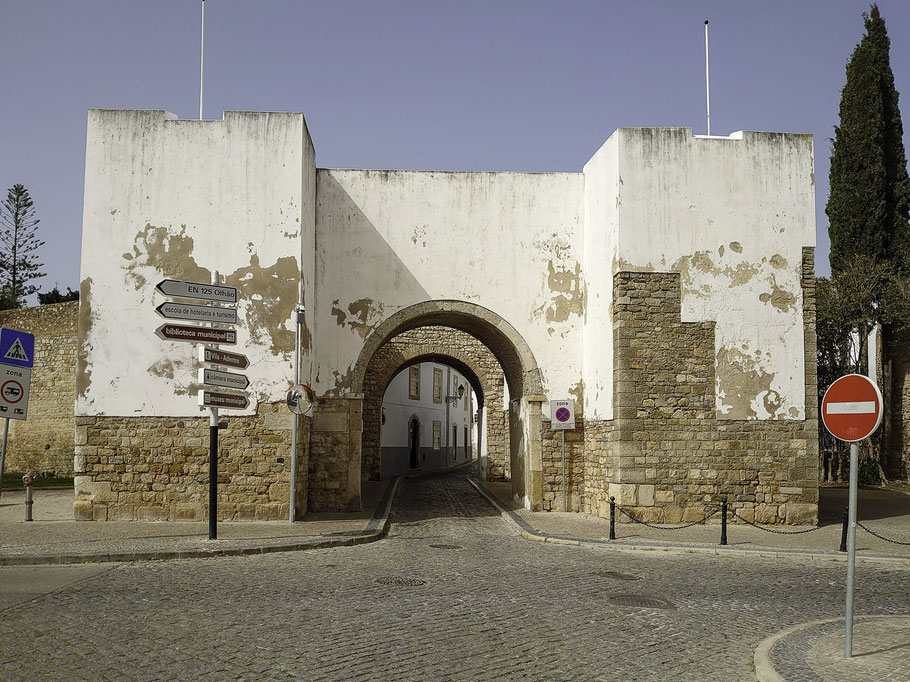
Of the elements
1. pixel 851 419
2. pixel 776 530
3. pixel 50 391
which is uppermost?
pixel 50 391

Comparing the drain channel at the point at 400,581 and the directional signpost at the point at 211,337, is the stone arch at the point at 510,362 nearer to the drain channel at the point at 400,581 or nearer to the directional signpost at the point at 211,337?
A: the directional signpost at the point at 211,337

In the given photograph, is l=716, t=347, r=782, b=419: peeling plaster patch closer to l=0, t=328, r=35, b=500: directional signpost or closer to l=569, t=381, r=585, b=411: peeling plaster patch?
l=569, t=381, r=585, b=411: peeling plaster patch

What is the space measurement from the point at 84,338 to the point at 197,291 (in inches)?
139

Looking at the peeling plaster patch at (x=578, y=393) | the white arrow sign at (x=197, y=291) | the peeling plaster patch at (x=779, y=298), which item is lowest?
the peeling plaster patch at (x=578, y=393)

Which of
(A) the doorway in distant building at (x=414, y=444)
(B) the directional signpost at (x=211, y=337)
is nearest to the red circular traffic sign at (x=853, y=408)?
(B) the directional signpost at (x=211, y=337)

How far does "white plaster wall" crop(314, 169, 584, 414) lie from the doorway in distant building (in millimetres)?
21237

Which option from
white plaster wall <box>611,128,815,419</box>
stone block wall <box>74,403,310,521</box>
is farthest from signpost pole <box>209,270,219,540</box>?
white plaster wall <box>611,128,815,419</box>

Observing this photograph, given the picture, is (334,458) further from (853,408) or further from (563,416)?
(853,408)

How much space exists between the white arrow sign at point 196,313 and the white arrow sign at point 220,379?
2.26 feet

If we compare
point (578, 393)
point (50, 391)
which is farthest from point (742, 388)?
point (50, 391)

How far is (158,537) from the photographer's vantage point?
1161 centimetres

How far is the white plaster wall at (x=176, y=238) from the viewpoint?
14.0 m

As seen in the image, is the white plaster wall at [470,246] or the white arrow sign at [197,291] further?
the white plaster wall at [470,246]

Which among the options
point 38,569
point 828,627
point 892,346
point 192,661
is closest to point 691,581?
point 828,627
